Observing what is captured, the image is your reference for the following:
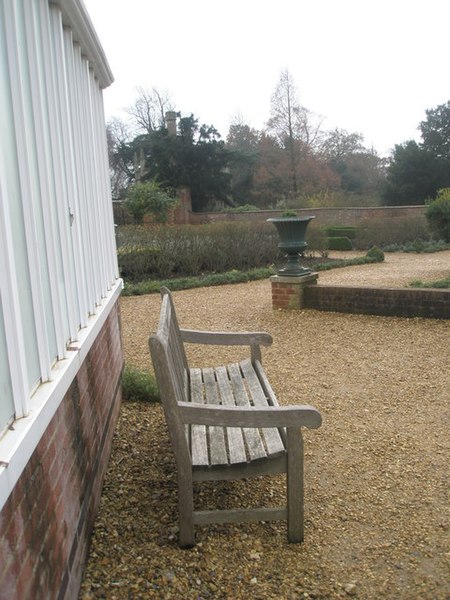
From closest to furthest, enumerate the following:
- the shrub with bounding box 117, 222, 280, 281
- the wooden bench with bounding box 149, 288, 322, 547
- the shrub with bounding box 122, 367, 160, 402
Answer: the wooden bench with bounding box 149, 288, 322, 547, the shrub with bounding box 122, 367, 160, 402, the shrub with bounding box 117, 222, 280, 281

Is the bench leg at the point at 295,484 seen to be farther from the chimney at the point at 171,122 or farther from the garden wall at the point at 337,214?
the chimney at the point at 171,122

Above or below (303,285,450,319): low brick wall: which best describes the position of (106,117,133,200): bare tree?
above

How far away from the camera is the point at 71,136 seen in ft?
9.35

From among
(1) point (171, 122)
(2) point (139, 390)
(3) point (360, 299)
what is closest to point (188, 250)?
(3) point (360, 299)

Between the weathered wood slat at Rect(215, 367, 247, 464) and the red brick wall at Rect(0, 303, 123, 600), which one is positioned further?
the weathered wood slat at Rect(215, 367, 247, 464)

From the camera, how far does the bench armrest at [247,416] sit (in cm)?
248

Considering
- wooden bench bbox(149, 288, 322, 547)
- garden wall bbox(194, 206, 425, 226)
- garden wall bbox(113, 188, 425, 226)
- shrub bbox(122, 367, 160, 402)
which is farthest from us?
garden wall bbox(194, 206, 425, 226)

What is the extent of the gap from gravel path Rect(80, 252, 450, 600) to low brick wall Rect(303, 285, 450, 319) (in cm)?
161

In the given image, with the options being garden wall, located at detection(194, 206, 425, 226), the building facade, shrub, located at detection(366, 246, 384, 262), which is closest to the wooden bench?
the building facade

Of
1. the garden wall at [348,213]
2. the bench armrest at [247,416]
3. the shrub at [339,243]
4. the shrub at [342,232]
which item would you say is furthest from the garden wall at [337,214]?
the bench armrest at [247,416]

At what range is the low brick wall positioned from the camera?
7.21 meters

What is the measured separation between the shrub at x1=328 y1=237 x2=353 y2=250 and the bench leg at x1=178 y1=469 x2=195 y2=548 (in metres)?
17.4

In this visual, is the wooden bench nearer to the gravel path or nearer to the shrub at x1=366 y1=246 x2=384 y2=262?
the gravel path

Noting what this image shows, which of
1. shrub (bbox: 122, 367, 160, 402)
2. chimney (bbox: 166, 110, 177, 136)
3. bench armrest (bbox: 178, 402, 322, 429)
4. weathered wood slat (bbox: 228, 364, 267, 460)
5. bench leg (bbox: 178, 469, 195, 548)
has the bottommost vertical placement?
shrub (bbox: 122, 367, 160, 402)
